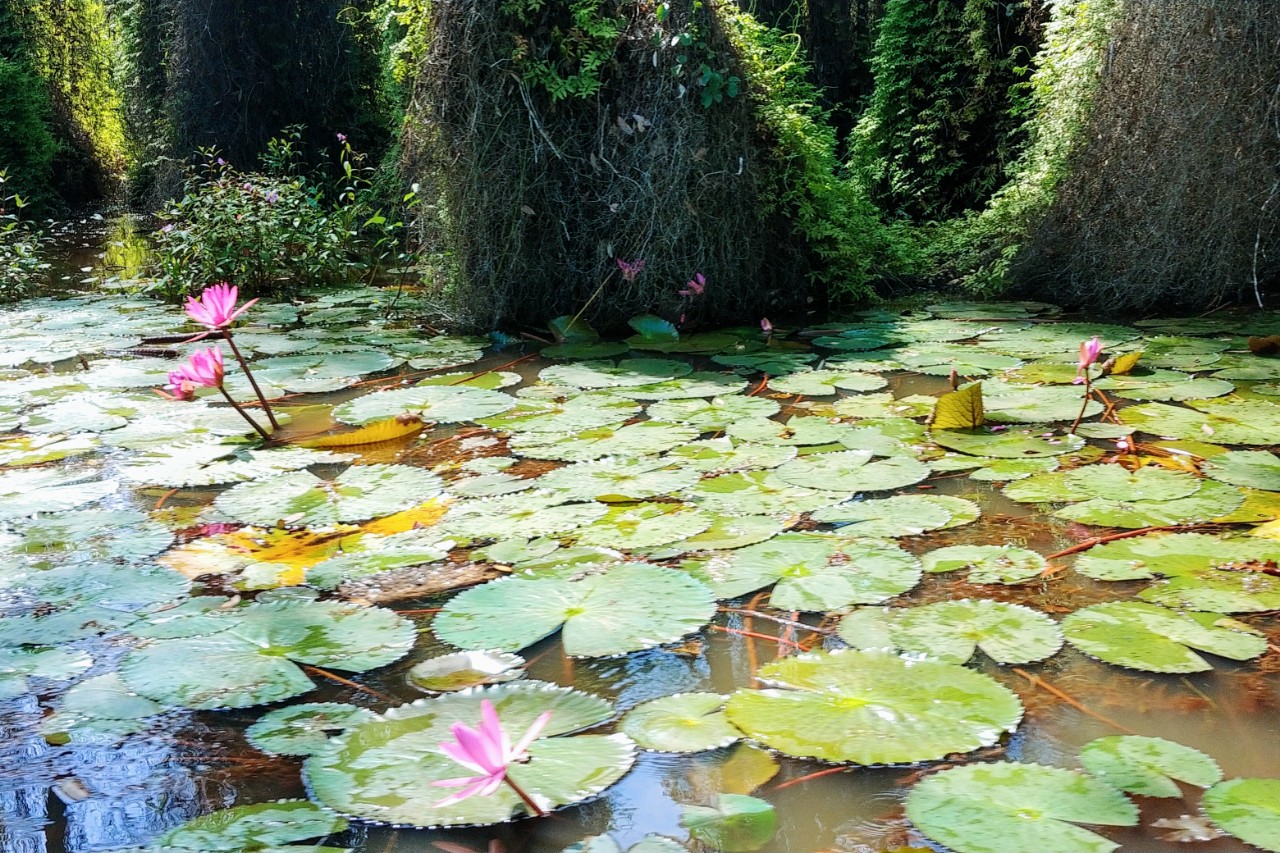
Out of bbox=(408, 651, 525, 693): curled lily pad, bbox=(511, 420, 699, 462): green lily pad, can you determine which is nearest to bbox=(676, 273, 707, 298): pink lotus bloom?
bbox=(511, 420, 699, 462): green lily pad

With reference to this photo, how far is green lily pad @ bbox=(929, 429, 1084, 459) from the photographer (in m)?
2.25

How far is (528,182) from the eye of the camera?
3.67 meters

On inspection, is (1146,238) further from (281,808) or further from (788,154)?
(281,808)

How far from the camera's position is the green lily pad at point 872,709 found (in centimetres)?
122

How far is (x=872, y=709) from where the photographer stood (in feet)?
4.23

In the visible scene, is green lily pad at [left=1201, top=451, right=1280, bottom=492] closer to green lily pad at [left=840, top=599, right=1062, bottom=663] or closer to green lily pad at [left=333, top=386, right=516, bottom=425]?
green lily pad at [left=840, top=599, right=1062, bottom=663]

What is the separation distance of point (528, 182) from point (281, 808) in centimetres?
284

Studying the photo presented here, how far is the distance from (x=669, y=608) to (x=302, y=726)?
1.83ft

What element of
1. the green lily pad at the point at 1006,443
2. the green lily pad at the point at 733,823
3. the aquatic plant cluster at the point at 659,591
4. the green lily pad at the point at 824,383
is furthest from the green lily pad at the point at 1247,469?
the green lily pad at the point at 733,823

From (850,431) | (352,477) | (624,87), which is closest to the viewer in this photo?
(352,477)

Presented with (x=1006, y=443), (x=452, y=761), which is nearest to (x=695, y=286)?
(x=1006, y=443)

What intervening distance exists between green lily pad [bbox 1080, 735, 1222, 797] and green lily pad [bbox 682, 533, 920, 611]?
0.44 metres

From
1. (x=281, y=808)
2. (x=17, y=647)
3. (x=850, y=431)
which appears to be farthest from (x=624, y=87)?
(x=281, y=808)

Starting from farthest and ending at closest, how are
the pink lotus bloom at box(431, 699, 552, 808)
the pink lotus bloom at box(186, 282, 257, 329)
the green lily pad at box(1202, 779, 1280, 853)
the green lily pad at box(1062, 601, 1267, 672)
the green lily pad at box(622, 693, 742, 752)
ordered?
the pink lotus bloom at box(186, 282, 257, 329) → the green lily pad at box(1062, 601, 1267, 672) → the green lily pad at box(622, 693, 742, 752) → the green lily pad at box(1202, 779, 1280, 853) → the pink lotus bloom at box(431, 699, 552, 808)
